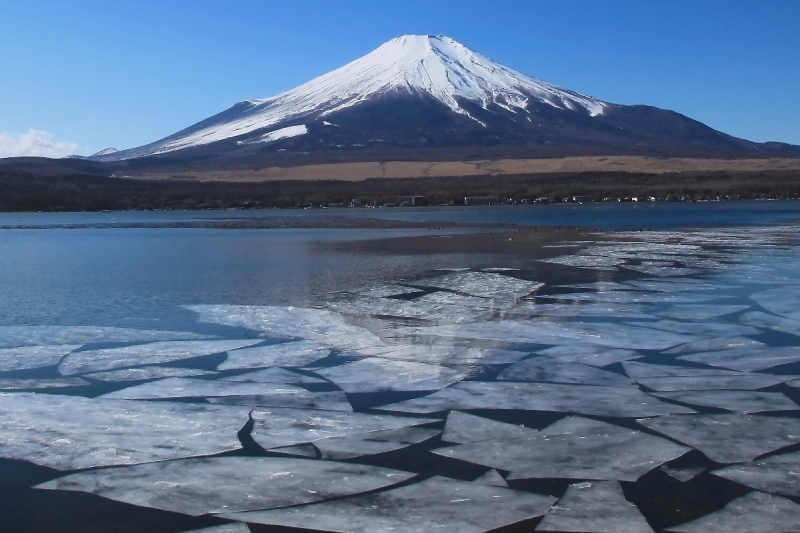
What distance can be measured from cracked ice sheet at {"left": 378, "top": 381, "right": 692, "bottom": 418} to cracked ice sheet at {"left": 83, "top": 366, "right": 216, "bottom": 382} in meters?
2.29

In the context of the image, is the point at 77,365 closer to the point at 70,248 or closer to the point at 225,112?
the point at 70,248

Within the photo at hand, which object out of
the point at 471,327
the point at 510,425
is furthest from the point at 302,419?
the point at 471,327

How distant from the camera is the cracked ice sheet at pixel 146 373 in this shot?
782 centimetres

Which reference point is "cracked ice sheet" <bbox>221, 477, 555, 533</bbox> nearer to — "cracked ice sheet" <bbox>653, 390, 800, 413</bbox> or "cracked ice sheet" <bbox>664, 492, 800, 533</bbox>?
"cracked ice sheet" <bbox>664, 492, 800, 533</bbox>

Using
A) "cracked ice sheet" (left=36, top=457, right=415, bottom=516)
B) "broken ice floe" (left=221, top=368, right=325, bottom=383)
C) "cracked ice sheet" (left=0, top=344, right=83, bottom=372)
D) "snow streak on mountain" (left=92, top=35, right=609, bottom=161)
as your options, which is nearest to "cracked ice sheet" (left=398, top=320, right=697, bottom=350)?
"broken ice floe" (left=221, top=368, right=325, bottom=383)

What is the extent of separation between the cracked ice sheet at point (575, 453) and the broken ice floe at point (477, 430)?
80 millimetres

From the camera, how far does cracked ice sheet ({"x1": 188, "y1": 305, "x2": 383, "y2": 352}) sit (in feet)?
31.2

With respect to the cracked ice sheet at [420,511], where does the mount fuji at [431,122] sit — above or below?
above

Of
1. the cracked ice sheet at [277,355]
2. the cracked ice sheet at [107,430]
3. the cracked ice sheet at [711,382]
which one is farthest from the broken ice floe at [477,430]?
the cracked ice sheet at [277,355]

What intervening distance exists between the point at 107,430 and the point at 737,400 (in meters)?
4.96

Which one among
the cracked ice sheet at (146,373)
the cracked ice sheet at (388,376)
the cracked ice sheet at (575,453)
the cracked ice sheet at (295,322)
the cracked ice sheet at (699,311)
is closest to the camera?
the cracked ice sheet at (575,453)

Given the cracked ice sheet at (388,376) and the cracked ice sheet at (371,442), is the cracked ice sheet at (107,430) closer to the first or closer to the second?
the cracked ice sheet at (371,442)

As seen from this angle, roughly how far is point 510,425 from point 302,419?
1594 mm

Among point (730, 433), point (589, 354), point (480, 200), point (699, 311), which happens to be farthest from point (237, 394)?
point (480, 200)
